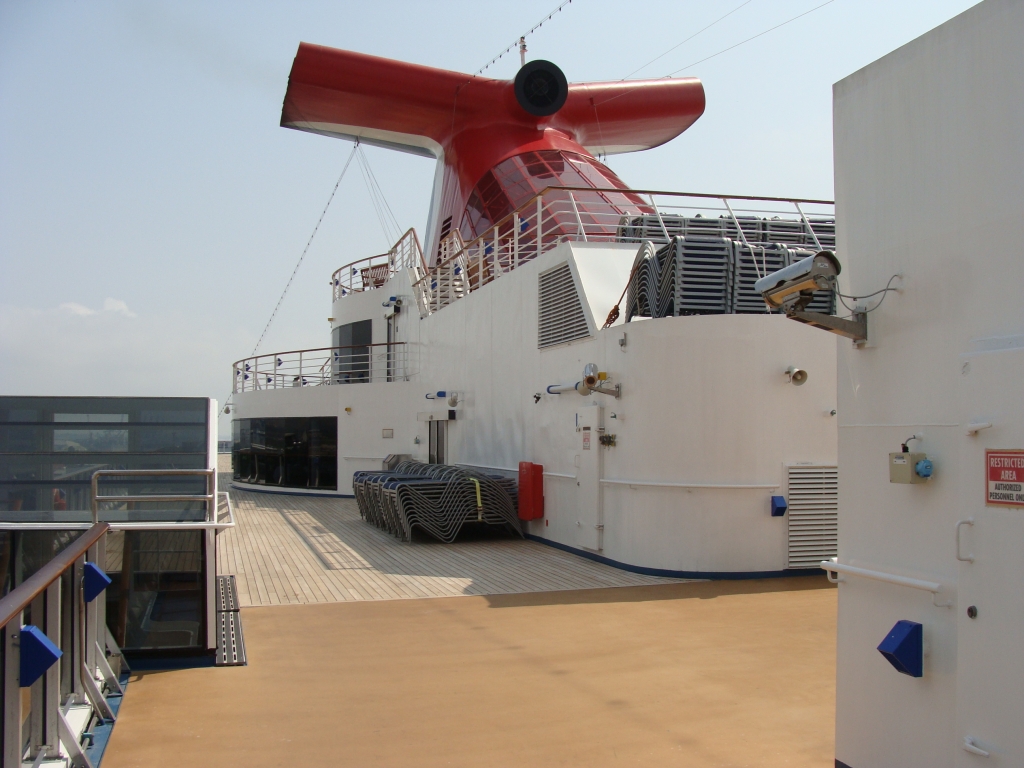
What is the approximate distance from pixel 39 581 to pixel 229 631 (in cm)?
300

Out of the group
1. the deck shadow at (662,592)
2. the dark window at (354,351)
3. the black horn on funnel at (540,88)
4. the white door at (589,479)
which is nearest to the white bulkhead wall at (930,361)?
the deck shadow at (662,592)

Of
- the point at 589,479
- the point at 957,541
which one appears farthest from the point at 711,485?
the point at 957,541

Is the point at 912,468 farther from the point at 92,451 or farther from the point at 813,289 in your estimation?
the point at 92,451

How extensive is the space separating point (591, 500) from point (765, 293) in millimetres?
5951

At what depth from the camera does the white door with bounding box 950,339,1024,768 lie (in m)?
2.56

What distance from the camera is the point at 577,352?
958 centimetres

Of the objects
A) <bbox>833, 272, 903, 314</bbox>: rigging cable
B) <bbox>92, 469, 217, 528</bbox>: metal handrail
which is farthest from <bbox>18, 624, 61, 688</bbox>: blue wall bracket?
<bbox>833, 272, 903, 314</bbox>: rigging cable

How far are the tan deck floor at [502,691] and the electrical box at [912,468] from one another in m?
1.55

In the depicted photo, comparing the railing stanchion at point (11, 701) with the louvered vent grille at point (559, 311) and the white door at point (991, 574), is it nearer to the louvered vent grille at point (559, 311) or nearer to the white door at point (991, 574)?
the white door at point (991, 574)

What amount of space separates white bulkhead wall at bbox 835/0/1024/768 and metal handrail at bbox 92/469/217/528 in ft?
11.1

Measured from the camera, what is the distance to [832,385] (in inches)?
324

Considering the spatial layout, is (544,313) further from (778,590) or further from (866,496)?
(866,496)

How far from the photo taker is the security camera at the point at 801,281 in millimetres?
3141

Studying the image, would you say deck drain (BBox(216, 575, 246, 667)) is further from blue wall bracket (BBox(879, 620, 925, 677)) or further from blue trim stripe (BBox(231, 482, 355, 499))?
blue trim stripe (BBox(231, 482, 355, 499))
